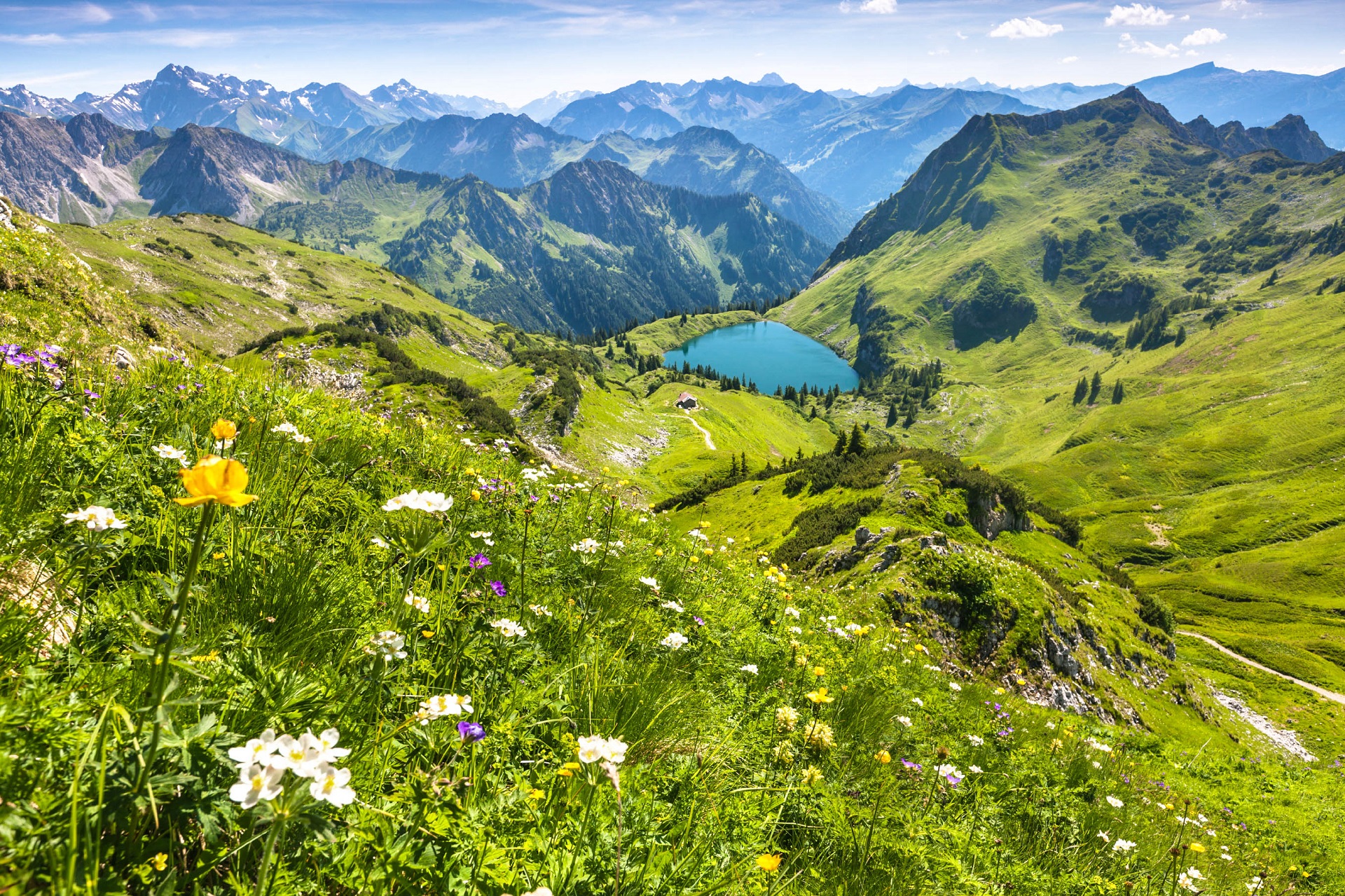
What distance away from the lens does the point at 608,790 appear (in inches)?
148

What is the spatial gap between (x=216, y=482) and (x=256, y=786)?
3.58 feet

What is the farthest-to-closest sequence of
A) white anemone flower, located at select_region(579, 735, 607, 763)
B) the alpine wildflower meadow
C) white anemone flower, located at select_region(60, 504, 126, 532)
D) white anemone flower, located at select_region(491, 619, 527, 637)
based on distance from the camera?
white anemone flower, located at select_region(491, 619, 527, 637) < white anemone flower, located at select_region(60, 504, 126, 532) < white anemone flower, located at select_region(579, 735, 607, 763) < the alpine wildflower meadow

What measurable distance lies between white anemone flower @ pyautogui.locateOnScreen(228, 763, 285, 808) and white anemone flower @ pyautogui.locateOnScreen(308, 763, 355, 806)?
0.34ft

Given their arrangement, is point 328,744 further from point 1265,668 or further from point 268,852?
point 1265,668

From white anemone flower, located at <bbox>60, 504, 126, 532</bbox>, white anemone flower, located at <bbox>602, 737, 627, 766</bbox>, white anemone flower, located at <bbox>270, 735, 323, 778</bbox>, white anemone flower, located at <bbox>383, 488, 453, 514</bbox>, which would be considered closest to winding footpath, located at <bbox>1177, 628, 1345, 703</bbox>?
white anemone flower, located at <bbox>602, 737, 627, 766</bbox>

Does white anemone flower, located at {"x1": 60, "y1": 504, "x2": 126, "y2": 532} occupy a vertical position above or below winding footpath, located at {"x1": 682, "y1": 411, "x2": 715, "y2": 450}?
above

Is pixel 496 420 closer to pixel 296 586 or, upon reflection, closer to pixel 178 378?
pixel 178 378

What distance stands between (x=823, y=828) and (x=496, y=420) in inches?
2689

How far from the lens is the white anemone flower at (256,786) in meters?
1.93

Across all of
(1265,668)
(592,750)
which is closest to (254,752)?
(592,750)

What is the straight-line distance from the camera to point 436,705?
3.13 meters

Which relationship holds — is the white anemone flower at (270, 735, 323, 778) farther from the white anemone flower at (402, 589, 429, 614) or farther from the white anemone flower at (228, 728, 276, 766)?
the white anemone flower at (402, 589, 429, 614)

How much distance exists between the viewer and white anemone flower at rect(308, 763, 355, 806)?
2037 millimetres

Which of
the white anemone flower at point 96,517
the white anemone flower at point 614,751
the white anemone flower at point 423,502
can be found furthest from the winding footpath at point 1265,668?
the white anemone flower at point 96,517
